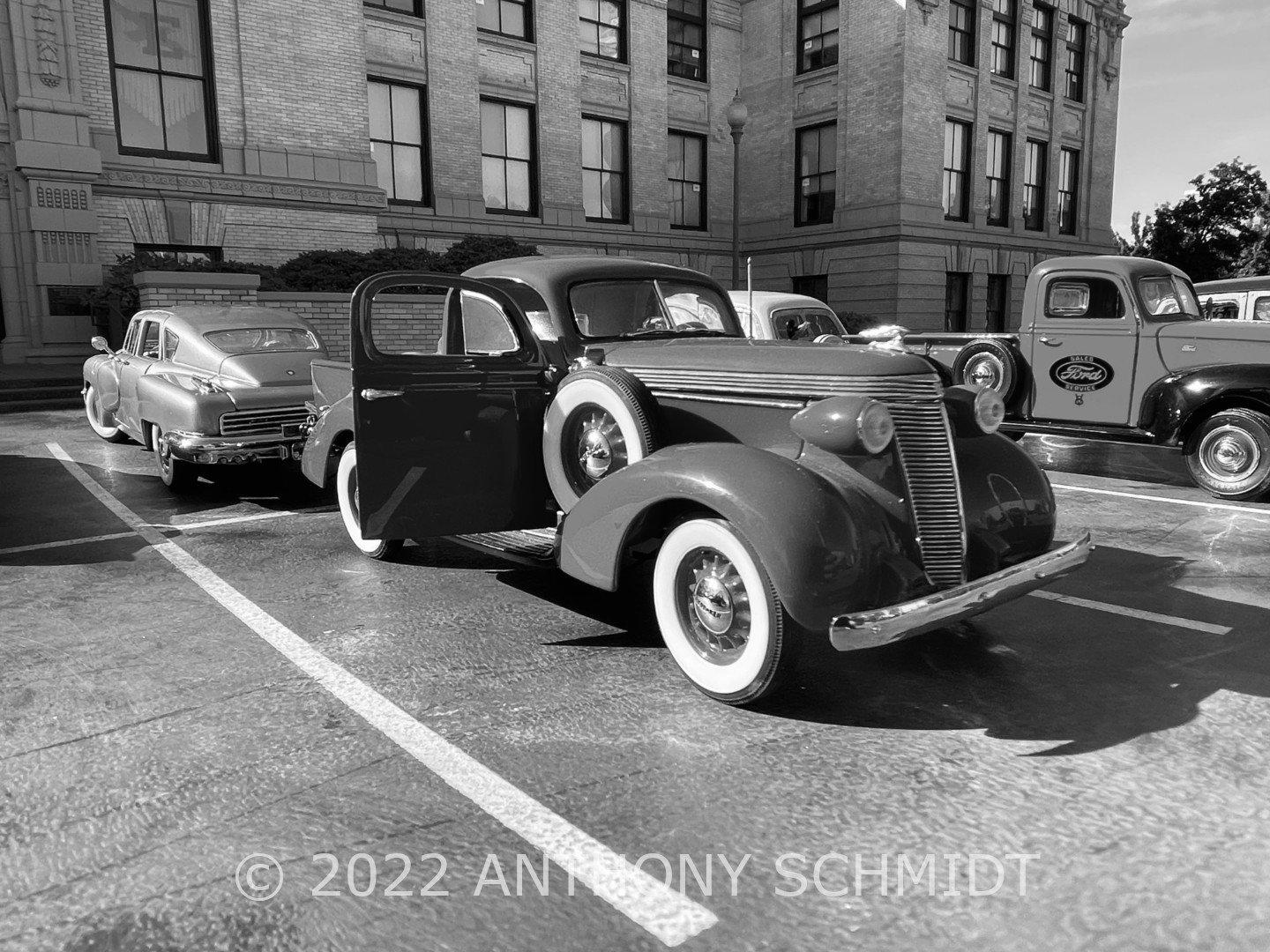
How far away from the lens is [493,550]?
4.72m

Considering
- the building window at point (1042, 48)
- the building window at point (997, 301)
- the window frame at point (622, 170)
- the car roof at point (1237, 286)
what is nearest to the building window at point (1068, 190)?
the building window at point (1042, 48)

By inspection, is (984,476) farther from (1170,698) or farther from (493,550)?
(493,550)

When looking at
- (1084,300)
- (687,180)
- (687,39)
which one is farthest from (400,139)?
(1084,300)

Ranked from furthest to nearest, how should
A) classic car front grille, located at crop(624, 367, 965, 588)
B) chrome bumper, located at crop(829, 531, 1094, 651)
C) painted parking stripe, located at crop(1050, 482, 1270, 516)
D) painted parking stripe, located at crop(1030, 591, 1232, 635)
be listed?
painted parking stripe, located at crop(1050, 482, 1270, 516), painted parking stripe, located at crop(1030, 591, 1232, 635), classic car front grille, located at crop(624, 367, 965, 588), chrome bumper, located at crop(829, 531, 1094, 651)

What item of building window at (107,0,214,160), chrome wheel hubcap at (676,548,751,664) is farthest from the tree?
chrome wheel hubcap at (676,548,751,664)

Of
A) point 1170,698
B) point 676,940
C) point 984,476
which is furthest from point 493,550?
point 1170,698

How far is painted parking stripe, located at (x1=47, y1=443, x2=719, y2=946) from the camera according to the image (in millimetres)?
2303

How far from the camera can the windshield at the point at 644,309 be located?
5055mm

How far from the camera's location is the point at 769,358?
154 inches

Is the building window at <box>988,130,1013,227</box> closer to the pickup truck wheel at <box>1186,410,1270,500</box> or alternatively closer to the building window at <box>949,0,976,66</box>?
the building window at <box>949,0,976,66</box>

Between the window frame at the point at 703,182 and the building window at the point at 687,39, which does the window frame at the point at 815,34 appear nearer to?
the building window at the point at 687,39

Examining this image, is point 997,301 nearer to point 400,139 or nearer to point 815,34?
point 815,34

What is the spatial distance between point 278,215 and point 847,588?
1626 centimetres

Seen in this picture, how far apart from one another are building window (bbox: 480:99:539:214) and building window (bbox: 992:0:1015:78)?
12853 mm
